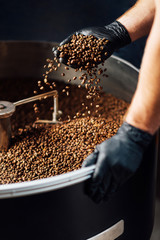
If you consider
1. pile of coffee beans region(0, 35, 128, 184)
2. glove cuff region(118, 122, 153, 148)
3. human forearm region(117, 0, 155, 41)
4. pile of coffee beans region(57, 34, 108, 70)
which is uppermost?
human forearm region(117, 0, 155, 41)

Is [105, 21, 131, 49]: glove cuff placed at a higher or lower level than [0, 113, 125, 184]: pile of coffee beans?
higher

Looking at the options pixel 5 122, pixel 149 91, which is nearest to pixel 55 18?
pixel 5 122

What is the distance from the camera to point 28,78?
7.00ft

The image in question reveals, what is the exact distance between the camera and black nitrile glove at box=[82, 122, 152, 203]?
37.7 inches

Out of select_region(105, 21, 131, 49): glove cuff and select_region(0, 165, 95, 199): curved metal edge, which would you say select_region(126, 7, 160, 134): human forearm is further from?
select_region(105, 21, 131, 49): glove cuff

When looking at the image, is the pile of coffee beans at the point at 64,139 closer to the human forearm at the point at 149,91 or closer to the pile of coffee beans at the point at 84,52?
the pile of coffee beans at the point at 84,52

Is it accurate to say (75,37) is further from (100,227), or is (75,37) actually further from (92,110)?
(100,227)

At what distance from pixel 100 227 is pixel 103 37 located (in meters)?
0.85

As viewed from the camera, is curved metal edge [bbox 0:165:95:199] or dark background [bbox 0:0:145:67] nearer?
curved metal edge [bbox 0:165:95:199]

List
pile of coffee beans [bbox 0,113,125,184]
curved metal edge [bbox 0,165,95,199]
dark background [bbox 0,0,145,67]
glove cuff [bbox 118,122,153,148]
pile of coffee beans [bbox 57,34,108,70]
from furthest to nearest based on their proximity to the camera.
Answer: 1. dark background [bbox 0,0,145,67]
2. pile of coffee beans [bbox 57,34,108,70]
3. pile of coffee beans [bbox 0,113,125,184]
4. glove cuff [bbox 118,122,153,148]
5. curved metal edge [bbox 0,165,95,199]

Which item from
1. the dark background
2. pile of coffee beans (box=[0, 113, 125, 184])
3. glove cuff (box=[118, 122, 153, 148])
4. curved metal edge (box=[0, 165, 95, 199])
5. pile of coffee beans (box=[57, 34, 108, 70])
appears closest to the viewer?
curved metal edge (box=[0, 165, 95, 199])

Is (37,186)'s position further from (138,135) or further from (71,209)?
(138,135)

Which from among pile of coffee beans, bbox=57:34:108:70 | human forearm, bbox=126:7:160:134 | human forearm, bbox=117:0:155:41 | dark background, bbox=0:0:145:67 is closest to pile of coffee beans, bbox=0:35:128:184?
pile of coffee beans, bbox=57:34:108:70

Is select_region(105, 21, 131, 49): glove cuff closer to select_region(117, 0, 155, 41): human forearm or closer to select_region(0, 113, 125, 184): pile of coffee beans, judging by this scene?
Result: select_region(117, 0, 155, 41): human forearm
